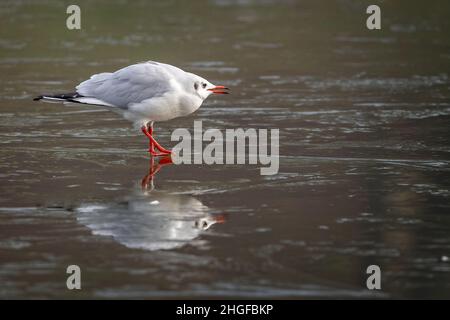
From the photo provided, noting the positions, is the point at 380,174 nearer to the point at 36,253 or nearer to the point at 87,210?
the point at 87,210

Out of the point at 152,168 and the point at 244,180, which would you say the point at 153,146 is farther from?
the point at 244,180

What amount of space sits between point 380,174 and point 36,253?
3.71 m

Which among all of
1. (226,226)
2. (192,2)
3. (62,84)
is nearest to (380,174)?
(226,226)

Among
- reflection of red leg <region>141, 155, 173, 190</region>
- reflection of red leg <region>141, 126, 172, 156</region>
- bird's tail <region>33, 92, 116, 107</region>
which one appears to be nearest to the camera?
reflection of red leg <region>141, 155, 173, 190</region>

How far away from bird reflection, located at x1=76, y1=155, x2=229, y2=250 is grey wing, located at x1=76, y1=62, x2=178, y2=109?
1.53 m

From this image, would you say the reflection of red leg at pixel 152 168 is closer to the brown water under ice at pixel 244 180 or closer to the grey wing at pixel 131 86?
the brown water under ice at pixel 244 180

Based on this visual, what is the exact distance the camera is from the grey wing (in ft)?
31.7

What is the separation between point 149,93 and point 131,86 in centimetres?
25

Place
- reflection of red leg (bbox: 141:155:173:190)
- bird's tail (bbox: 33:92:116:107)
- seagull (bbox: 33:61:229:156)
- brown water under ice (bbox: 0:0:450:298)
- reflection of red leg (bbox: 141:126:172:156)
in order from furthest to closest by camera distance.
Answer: reflection of red leg (bbox: 141:126:172:156) → bird's tail (bbox: 33:92:116:107) → seagull (bbox: 33:61:229:156) → reflection of red leg (bbox: 141:155:173:190) → brown water under ice (bbox: 0:0:450:298)

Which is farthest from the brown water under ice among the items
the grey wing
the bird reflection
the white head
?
the white head

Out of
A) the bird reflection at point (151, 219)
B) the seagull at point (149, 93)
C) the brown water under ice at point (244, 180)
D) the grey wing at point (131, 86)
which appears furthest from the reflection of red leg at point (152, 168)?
the grey wing at point (131, 86)

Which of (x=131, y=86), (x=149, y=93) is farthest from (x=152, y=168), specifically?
(x=131, y=86)

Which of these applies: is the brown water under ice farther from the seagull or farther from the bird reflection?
the seagull

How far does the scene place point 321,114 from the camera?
12.1 m
